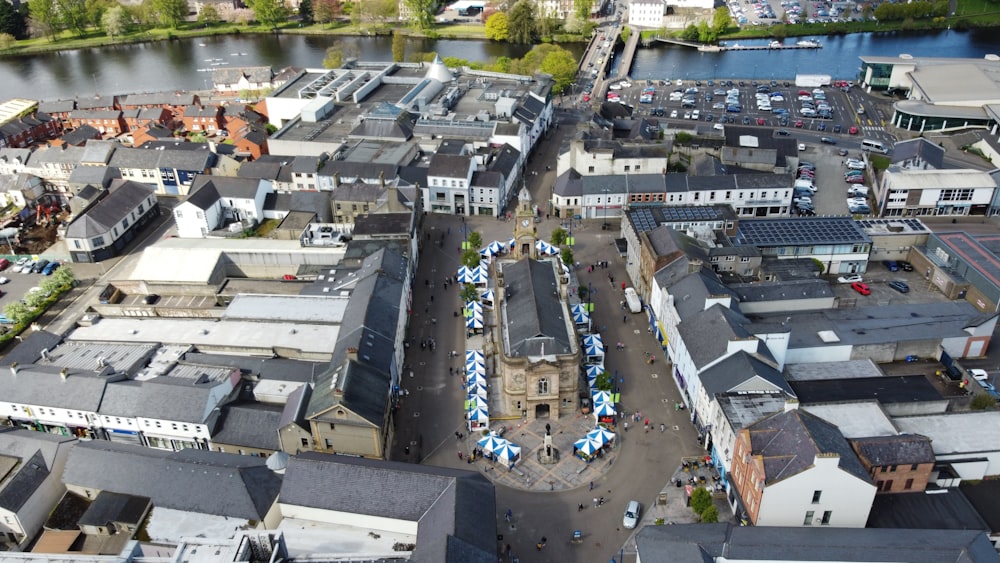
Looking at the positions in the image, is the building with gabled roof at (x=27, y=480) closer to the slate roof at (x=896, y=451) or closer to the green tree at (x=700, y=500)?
the green tree at (x=700, y=500)

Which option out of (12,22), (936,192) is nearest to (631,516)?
(936,192)

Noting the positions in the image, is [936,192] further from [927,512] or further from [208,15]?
[208,15]

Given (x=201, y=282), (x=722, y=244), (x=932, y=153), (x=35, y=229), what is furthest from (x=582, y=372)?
(x=35, y=229)

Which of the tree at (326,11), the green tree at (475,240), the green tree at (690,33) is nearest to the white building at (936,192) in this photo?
the green tree at (475,240)

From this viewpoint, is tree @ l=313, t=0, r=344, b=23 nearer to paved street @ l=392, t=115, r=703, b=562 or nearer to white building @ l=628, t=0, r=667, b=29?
white building @ l=628, t=0, r=667, b=29

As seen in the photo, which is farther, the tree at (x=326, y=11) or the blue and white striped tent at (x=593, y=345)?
the tree at (x=326, y=11)
